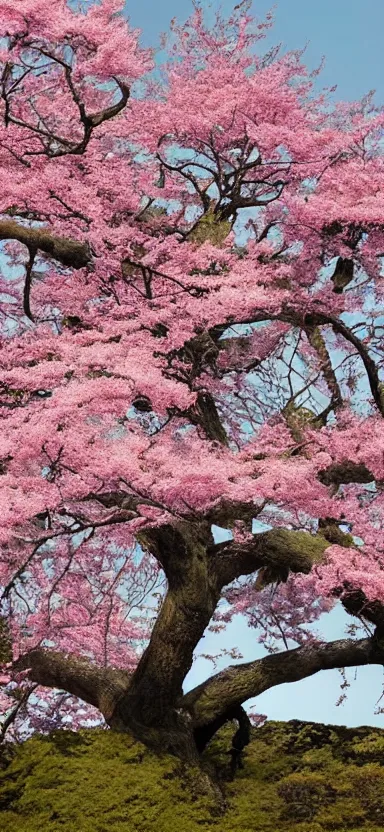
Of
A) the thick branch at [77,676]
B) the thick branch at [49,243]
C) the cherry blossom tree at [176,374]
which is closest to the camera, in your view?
the cherry blossom tree at [176,374]

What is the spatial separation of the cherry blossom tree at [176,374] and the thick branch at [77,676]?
23 millimetres

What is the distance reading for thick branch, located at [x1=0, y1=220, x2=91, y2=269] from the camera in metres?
9.55

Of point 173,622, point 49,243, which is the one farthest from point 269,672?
Result: point 49,243

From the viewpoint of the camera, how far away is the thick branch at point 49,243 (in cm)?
955

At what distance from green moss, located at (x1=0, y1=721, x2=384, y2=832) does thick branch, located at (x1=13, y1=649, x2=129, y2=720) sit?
0.37 m

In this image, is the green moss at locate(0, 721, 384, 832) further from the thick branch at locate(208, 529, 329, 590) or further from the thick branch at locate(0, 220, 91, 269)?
the thick branch at locate(0, 220, 91, 269)

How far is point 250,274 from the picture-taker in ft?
26.6

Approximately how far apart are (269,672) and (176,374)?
3.31 m

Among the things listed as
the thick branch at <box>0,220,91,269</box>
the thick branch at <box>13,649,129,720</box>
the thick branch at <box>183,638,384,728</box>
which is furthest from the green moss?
the thick branch at <box>0,220,91,269</box>

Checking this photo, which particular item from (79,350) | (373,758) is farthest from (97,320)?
(373,758)

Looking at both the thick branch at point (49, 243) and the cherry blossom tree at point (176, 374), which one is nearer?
the cherry blossom tree at point (176, 374)

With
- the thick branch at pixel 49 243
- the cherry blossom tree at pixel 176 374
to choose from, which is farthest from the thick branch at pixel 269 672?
the thick branch at pixel 49 243

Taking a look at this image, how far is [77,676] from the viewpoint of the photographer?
8.77 meters

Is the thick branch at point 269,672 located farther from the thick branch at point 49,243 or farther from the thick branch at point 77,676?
the thick branch at point 49,243
